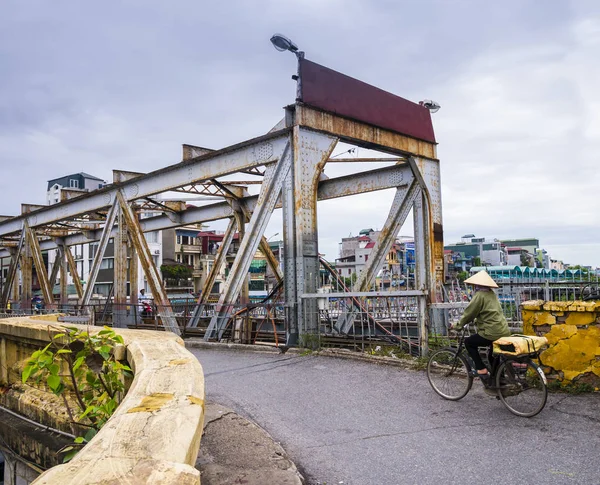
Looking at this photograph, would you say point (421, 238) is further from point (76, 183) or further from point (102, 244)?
point (76, 183)

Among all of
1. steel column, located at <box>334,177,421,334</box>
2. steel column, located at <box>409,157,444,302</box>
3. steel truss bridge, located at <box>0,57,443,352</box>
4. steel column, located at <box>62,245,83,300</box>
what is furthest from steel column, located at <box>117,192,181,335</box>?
steel column, located at <box>62,245,83,300</box>

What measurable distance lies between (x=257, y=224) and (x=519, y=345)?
698 cm

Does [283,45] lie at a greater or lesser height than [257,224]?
greater

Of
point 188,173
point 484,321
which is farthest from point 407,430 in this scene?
point 188,173

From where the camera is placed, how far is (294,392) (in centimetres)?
704

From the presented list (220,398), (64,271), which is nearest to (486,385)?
(220,398)

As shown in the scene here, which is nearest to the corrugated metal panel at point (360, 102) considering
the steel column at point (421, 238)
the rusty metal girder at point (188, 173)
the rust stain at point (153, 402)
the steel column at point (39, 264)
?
the rusty metal girder at point (188, 173)

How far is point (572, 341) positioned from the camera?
20.8 ft

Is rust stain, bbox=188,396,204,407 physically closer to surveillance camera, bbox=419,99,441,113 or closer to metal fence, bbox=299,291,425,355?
metal fence, bbox=299,291,425,355

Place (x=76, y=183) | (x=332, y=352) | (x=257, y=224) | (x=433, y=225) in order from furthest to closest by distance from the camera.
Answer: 1. (x=76, y=183)
2. (x=433, y=225)
3. (x=257, y=224)
4. (x=332, y=352)

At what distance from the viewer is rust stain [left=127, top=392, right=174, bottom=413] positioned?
2477 millimetres

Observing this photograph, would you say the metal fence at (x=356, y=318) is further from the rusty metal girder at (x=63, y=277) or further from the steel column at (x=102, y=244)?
the rusty metal girder at (x=63, y=277)

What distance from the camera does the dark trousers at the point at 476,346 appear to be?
6042 mm

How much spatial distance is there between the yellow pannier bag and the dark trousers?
0.78ft
